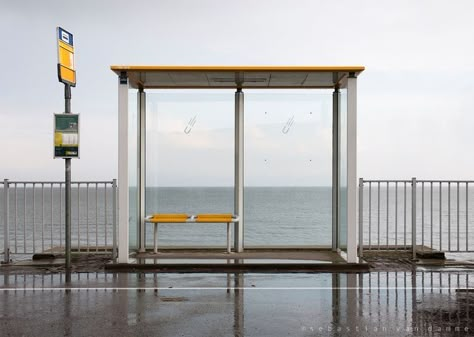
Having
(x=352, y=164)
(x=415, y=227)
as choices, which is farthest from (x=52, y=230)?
(x=415, y=227)

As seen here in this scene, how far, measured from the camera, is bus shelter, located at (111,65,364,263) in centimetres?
1002

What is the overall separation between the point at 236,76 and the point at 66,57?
116 inches

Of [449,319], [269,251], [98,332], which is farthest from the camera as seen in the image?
[269,251]

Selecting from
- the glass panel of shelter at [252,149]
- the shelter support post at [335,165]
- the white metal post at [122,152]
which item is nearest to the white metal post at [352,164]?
the shelter support post at [335,165]

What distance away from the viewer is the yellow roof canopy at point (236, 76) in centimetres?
991

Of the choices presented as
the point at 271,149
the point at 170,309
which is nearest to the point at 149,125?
the point at 271,149

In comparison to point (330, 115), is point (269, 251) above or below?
below

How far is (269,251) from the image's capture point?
1124 centimetres

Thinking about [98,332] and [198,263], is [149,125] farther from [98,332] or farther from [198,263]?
[98,332]

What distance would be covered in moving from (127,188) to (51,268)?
1845mm

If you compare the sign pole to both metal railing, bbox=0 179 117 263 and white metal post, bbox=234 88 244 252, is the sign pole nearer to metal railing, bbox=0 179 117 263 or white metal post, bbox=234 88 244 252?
metal railing, bbox=0 179 117 263

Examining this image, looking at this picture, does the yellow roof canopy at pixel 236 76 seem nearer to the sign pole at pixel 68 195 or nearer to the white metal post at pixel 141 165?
the white metal post at pixel 141 165

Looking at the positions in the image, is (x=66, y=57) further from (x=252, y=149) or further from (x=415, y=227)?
(x=415, y=227)

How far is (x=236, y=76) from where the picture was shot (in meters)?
10.4
